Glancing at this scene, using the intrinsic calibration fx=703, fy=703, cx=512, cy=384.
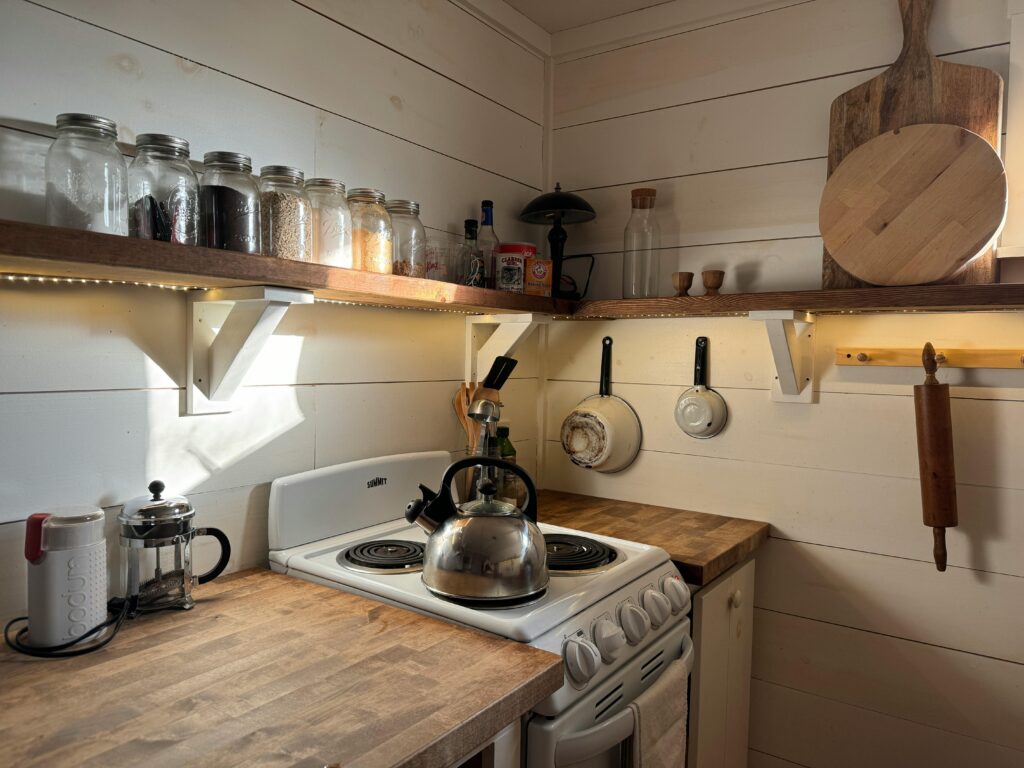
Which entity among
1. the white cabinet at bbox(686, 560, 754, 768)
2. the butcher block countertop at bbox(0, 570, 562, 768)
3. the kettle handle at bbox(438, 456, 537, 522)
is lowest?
the white cabinet at bbox(686, 560, 754, 768)

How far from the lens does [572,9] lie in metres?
2.01

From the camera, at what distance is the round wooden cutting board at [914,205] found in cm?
139

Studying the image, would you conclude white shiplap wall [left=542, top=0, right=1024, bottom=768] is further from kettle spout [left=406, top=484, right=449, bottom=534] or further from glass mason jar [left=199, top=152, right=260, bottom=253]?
glass mason jar [left=199, top=152, right=260, bottom=253]

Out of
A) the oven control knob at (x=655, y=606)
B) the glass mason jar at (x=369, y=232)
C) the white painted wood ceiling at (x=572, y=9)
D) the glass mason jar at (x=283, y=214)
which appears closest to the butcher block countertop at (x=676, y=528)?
the oven control knob at (x=655, y=606)

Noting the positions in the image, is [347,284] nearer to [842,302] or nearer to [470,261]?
[470,261]

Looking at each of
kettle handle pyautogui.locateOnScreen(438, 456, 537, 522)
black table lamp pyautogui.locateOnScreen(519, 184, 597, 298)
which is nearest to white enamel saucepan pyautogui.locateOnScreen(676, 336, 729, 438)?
black table lamp pyautogui.locateOnScreen(519, 184, 597, 298)

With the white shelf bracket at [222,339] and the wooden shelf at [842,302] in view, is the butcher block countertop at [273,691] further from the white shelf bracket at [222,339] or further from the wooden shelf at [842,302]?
the wooden shelf at [842,302]

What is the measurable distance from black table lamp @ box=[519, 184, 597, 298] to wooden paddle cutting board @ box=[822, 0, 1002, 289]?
63 cm

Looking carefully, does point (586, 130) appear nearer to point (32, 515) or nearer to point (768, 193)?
point (768, 193)

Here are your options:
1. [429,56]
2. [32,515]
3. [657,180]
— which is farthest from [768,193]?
[32,515]

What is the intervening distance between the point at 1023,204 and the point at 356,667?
1554 millimetres

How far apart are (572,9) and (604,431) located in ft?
3.96

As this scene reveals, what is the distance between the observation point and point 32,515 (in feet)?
3.36

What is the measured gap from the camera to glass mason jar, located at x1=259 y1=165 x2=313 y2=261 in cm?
119
